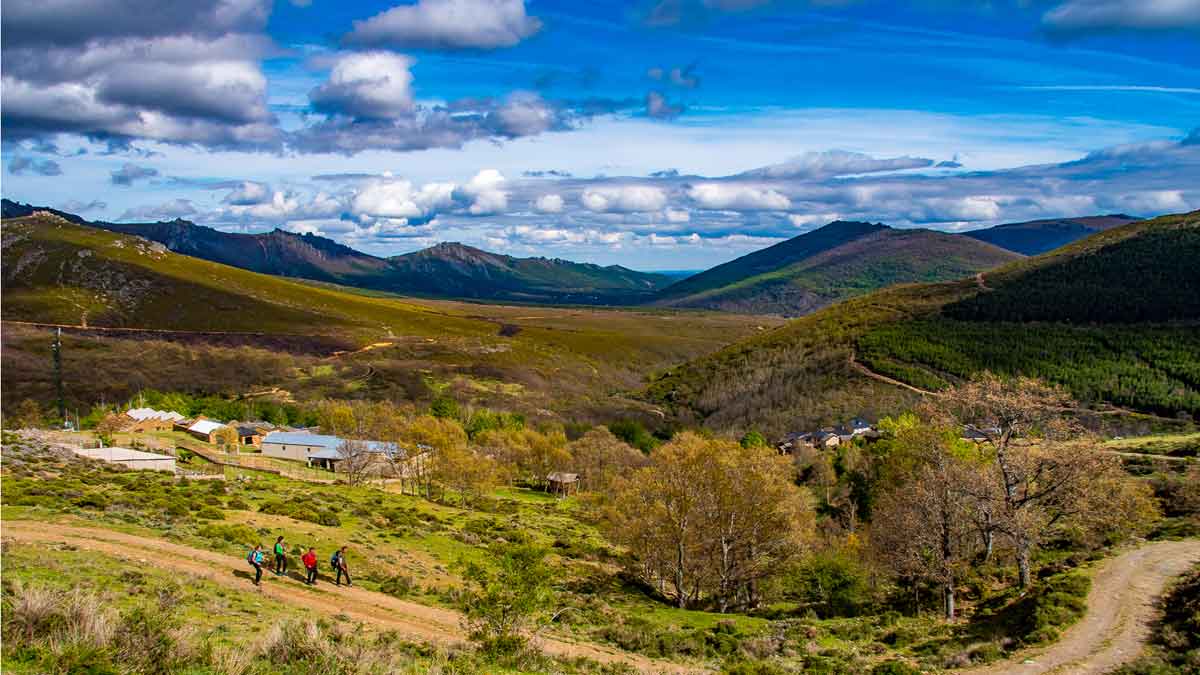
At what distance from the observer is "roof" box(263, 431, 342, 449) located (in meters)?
79.7

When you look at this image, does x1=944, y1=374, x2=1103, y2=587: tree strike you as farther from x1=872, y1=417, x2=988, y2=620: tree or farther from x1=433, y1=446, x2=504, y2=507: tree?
x1=433, y1=446, x2=504, y2=507: tree

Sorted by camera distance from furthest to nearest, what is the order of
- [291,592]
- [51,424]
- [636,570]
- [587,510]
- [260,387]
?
[260,387]
[51,424]
[587,510]
[636,570]
[291,592]

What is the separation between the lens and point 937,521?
1276 inches

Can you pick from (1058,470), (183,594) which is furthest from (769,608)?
(183,594)

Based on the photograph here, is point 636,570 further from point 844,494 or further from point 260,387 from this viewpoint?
point 260,387

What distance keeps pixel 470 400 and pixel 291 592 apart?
120m

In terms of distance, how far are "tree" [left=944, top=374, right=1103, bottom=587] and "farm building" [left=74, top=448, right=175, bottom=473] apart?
48.8 meters

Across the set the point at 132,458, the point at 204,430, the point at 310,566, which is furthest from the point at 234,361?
the point at 310,566

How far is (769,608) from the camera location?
128 feet

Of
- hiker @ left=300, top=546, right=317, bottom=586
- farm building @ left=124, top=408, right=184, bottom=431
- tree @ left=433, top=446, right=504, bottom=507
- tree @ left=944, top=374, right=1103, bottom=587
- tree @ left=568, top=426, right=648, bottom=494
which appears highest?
tree @ left=944, top=374, right=1103, bottom=587

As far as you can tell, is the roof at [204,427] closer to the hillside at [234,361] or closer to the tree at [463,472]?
the tree at [463,472]

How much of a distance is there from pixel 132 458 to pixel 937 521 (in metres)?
49.8

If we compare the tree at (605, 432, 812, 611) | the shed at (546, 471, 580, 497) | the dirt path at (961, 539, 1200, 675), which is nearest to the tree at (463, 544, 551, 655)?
the dirt path at (961, 539, 1200, 675)

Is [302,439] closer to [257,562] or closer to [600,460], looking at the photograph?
[600,460]
